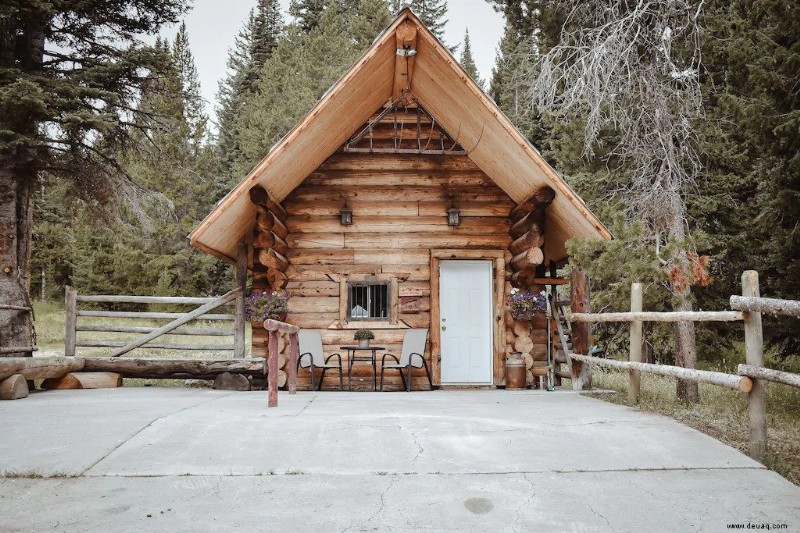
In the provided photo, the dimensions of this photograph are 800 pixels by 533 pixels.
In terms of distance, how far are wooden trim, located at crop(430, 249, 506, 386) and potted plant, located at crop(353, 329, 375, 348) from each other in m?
1.18

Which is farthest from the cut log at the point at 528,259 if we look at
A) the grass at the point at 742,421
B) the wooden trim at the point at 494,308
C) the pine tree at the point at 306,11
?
the pine tree at the point at 306,11

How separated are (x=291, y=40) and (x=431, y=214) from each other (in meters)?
25.7

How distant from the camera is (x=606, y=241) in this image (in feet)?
26.1

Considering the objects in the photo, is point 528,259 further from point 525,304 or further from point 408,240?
point 408,240

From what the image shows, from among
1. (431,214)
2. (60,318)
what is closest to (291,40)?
(60,318)

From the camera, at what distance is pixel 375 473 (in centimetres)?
405

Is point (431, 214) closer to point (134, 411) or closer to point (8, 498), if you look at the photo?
point (134, 411)

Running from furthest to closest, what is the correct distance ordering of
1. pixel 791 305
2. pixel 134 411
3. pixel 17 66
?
Result: pixel 17 66 → pixel 134 411 → pixel 791 305

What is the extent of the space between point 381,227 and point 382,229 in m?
0.04

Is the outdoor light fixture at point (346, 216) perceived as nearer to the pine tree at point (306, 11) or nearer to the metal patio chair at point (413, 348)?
the metal patio chair at point (413, 348)

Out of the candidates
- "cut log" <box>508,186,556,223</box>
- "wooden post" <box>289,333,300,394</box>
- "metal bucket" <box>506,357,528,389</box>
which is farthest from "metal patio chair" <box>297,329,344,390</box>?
"cut log" <box>508,186,556,223</box>

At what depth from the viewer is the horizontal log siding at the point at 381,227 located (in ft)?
32.9

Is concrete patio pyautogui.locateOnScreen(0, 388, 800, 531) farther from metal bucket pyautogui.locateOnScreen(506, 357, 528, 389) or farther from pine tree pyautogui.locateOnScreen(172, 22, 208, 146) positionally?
pine tree pyautogui.locateOnScreen(172, 22, 208, 146)

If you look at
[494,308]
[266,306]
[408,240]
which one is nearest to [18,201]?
[266,306]
